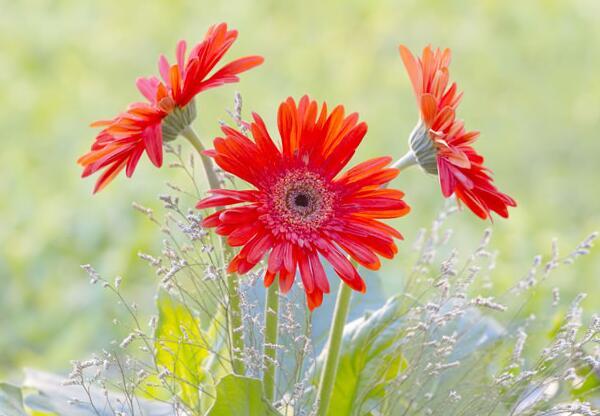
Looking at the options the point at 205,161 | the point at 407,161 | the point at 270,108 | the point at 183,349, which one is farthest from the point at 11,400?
the point at 270,108

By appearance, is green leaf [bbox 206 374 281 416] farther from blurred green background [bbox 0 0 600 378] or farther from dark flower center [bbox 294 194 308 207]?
blurred green background [bbox 0 0 600 378]

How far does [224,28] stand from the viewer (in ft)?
2.00

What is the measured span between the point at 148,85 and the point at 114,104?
1.85m

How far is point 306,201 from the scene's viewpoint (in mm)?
584

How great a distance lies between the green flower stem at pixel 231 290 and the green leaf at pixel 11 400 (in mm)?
171

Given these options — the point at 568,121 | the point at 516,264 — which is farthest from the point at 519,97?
the point at 516,264

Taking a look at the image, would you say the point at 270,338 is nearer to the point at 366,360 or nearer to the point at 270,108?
the point at 366,360

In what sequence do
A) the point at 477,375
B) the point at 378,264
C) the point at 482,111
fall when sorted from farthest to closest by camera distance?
the point at 482,111 < the point at 477,375 < the point at 378,264

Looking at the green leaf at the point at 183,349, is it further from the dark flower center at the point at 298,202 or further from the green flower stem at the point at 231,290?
the dark flower center at the point at 298,202

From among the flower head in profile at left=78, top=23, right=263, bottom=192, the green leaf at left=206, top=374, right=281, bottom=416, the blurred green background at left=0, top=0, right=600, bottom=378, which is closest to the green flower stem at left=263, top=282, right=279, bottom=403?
the green leaf at left=206, top=374, right=281, bottom=416

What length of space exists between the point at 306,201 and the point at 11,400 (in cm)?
29

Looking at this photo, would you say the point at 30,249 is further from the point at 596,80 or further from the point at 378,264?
the point at 596,80

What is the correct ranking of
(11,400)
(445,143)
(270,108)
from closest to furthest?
(445,143)
(11,400)
(270,108)

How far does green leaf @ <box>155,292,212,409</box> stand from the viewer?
715 mm
